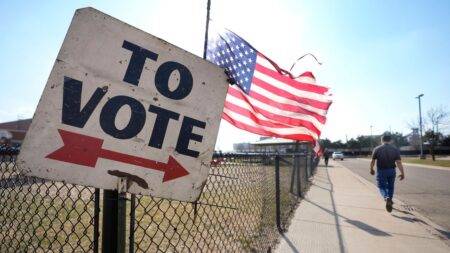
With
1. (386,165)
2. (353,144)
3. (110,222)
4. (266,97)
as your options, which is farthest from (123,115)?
(353,144)

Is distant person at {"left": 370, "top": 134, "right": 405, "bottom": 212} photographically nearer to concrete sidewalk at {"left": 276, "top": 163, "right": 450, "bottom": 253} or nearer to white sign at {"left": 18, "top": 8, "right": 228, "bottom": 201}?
concrete sidewalk at {"left": 276, "top": 163, "right": 450, "bottom": 253}

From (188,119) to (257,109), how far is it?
2.91 m

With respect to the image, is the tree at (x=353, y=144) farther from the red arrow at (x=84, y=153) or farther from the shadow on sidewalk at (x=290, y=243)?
the red arrow at (x=84, y=153)

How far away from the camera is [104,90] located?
1.94 metres

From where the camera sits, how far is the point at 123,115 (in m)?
1.97

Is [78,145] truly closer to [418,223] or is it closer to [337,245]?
[337,245]

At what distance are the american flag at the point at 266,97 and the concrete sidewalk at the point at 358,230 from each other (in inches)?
62.2

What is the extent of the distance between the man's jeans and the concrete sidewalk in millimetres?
438

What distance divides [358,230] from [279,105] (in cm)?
312

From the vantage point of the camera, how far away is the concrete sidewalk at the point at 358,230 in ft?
19.3

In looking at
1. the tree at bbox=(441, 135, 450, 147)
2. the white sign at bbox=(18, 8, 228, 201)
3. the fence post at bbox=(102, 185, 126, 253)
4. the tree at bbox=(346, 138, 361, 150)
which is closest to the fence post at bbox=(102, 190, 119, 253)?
the fence post at bbox=(102, 185, 126, 253)

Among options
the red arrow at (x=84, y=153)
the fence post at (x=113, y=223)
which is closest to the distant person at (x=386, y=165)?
the fence post at (x=113, y=223)

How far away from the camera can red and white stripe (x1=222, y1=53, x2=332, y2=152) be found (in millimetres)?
4844

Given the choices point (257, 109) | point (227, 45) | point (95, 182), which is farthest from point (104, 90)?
point (257, 109)
